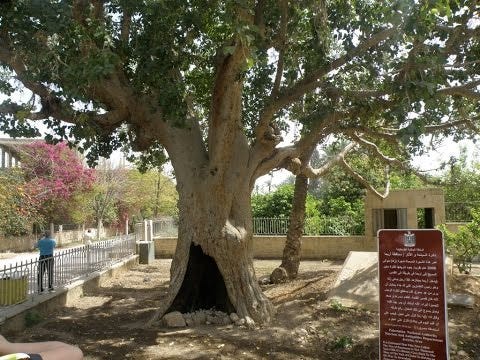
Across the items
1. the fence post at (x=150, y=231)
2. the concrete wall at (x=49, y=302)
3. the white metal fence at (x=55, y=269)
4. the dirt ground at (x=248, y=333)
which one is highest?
the fence post at (x=150, y=231)

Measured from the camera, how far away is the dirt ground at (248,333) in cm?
764

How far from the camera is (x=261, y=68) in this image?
11078 mm

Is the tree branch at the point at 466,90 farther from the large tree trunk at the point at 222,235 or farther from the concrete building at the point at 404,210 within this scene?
the concrete building at the point at 404,210

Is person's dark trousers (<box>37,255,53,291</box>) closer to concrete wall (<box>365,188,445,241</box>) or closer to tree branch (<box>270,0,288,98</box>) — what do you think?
tree branch (<box>270,0,288,98</box>)

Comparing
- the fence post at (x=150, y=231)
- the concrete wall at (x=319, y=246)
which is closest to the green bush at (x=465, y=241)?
the concrete wall at (x=319, y=246)

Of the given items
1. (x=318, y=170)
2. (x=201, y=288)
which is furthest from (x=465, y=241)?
(x=201, y=288)

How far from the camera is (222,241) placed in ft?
30.7

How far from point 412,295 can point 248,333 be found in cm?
416

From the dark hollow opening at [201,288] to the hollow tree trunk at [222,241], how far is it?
4 cm

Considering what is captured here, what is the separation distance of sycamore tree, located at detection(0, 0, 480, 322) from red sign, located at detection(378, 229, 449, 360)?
2.40 m

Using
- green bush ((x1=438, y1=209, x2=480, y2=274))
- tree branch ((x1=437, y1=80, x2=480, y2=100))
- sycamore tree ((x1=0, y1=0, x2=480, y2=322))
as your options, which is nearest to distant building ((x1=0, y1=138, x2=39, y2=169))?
sycamore tree ((x1=0, y1=0, x2=480, y2=322))

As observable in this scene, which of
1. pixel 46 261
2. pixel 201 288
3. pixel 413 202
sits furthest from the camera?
pixel 413 202

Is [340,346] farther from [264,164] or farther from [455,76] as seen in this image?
[455,76]

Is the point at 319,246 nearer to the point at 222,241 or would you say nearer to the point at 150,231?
the point at 150,231
